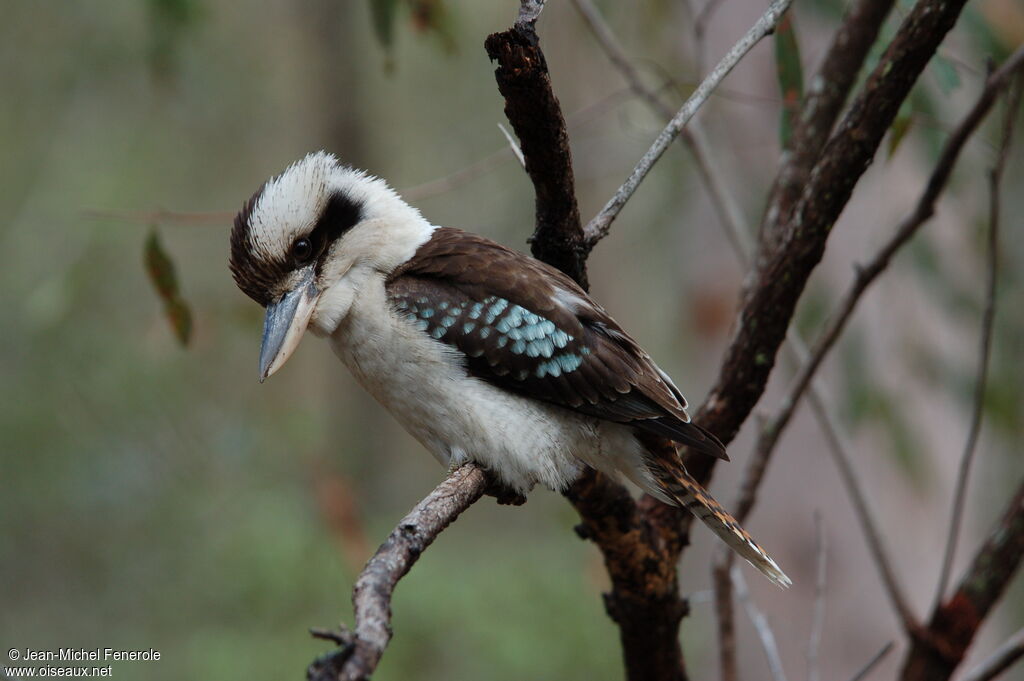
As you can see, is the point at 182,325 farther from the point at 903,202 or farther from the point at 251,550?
the point at 903,202

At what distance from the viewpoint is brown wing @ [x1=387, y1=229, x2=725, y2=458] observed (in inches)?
64.0

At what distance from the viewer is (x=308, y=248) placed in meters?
1.74

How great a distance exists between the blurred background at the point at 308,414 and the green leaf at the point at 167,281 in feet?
2.00

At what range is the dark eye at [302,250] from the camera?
1.73 metres

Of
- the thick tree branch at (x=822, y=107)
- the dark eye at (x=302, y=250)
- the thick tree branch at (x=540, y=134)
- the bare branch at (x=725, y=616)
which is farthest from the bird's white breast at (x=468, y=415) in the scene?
the thick tree branch at (x=822, y=107)

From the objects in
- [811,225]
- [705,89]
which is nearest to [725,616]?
[811,225]

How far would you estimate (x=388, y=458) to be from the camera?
19.5 ft

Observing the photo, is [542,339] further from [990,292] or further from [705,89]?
[990,292]

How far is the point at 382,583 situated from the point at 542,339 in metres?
0.75

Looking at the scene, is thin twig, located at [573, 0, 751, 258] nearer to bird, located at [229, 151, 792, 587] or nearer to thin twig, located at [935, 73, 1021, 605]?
thin twig, located at [935, 73, 1021, 605]

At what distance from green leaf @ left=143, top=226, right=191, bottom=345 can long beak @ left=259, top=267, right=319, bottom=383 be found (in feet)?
1.54

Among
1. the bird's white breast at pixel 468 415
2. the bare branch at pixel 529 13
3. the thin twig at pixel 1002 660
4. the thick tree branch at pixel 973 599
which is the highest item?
the bare branch at pixel 529 13

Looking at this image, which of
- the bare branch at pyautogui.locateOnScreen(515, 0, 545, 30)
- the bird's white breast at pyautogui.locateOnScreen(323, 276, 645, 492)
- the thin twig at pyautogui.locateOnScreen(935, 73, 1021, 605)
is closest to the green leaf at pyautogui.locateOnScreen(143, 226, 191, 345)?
the bird's white breast at pyautogui.locateOnScreen(323, 276, 645, 492)

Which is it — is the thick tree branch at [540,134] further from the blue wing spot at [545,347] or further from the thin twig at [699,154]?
the thin twig at [699,154]
